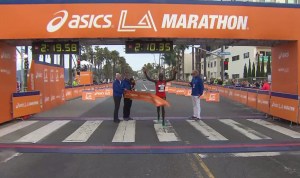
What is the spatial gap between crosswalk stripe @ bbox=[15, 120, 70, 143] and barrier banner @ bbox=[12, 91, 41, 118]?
158cm

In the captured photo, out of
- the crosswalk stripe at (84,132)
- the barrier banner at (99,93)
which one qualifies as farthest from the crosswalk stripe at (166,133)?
the barrier banner at (99,93)

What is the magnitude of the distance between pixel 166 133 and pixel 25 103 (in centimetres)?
688

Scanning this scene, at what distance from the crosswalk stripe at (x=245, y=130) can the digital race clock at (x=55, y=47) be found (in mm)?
6559

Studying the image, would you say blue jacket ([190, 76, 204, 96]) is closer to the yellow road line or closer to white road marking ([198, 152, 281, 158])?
white road marking ([198, 152, 281, 158])

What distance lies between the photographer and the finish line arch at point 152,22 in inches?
585

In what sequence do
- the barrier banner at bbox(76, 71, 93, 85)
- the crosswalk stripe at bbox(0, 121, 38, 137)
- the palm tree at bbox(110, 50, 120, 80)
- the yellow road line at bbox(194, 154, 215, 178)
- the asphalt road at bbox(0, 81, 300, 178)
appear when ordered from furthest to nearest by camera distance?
the palm tree at bbox(110, 50, 120, 80) < the barrier banner at bbox(76, 71, 93, 85) < the crosswalk stripe at bbox(0, 121, 38, 137) < the asphalt road at bbox(0, 81, 300, 178) < the yellow road line at bbox(194, 154, 215, 178)

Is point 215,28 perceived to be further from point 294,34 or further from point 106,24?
point 106,24

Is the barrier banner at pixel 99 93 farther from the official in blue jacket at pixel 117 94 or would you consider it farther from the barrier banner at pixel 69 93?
the official in blue jacket at pixel 117 94

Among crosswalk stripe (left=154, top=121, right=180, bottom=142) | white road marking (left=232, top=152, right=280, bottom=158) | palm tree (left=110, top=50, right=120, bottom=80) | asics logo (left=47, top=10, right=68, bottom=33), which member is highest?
palm tree (left=110, top=50, right=120, bottom=80)

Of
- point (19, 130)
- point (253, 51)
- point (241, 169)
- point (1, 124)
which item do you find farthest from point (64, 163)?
point (253, 51)

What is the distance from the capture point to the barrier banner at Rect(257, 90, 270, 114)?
1736 cm

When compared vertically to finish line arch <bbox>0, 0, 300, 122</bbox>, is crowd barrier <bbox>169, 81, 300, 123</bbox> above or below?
below

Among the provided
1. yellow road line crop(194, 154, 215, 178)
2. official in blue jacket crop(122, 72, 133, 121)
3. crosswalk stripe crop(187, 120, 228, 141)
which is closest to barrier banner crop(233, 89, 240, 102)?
crosswalk stripe crop(187, 120, 228, 141)

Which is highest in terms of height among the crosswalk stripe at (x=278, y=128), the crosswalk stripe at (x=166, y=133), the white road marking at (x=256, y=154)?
the crosswalk stripe at (x=166, y=133)
